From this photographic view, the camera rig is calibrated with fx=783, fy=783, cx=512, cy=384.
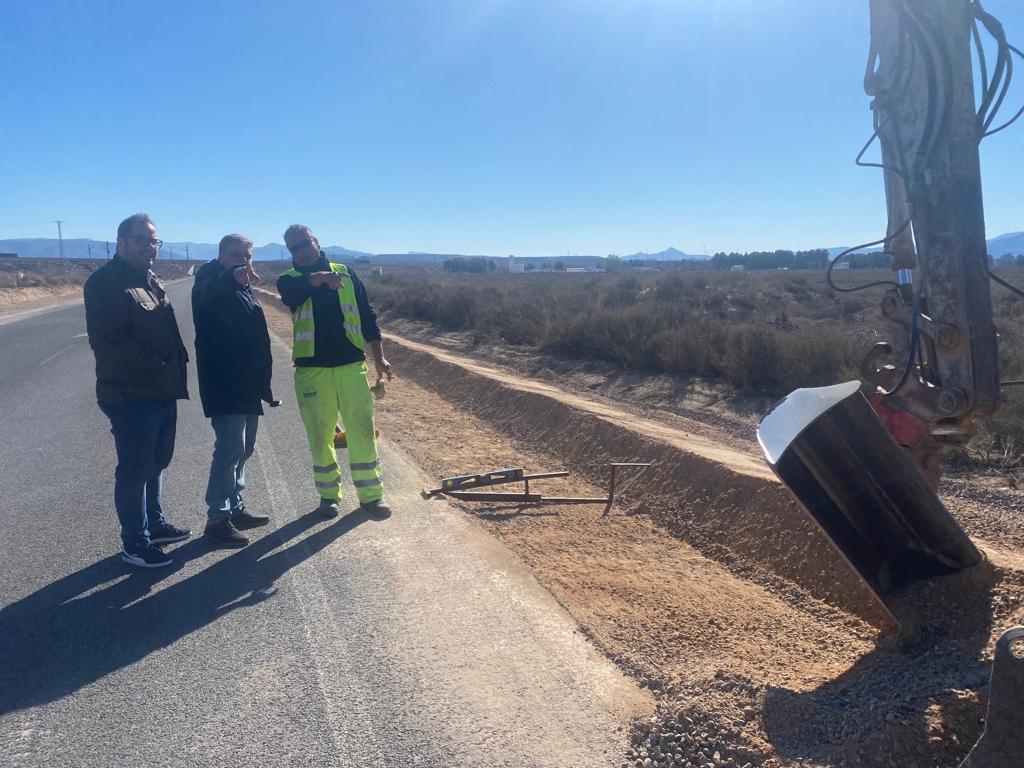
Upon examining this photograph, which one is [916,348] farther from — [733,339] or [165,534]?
[733,339]

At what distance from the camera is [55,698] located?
3.49 meters

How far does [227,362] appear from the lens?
215 inches

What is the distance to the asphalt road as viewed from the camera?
316 cm

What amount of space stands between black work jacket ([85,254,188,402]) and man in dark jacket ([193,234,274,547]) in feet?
1.48

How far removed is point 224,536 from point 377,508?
114 centimetres

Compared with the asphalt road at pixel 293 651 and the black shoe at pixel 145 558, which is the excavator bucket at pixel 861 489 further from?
the black shoe at pixel 145 558

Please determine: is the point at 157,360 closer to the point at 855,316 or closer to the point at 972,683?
the point at 972,683

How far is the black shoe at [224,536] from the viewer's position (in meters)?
5.32

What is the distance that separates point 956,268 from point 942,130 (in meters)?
0.61

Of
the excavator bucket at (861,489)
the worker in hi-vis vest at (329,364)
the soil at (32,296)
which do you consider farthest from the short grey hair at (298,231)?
the soil at (32,296)

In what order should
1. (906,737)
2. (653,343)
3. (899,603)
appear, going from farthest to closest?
(653,343) < (899,603) < (906,737)

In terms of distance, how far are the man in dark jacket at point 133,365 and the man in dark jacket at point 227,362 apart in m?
0.41

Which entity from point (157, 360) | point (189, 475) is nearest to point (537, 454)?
point (189, 475)

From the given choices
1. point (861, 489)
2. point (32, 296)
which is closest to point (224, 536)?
point (861, 489)
